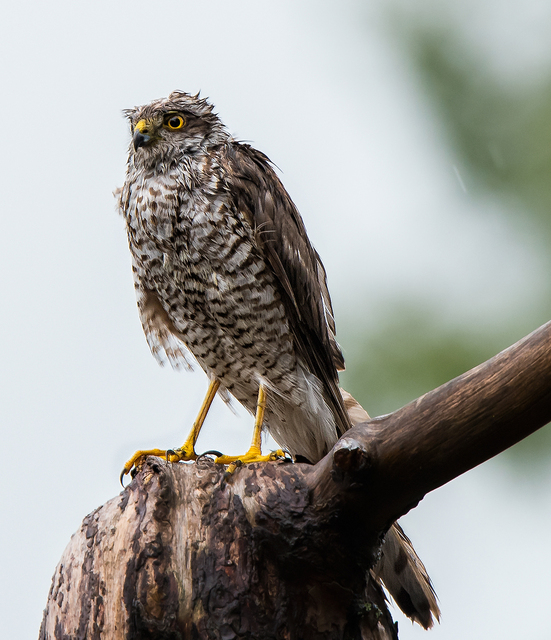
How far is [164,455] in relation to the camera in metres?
3.04

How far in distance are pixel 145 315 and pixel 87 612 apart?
1.48 metres

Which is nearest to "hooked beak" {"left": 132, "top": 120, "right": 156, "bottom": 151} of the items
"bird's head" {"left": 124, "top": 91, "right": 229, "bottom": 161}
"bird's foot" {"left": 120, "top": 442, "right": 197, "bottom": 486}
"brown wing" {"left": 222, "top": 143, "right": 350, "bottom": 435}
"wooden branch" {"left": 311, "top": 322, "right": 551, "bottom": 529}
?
"bird's head" {"left": 124, "top": 91, "right": 229, "bottom": 161}

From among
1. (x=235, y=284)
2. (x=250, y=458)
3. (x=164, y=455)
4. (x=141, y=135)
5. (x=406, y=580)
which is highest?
(x=141, y=135)

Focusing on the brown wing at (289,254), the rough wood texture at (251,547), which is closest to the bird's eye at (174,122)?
the brown wing at (289,254)

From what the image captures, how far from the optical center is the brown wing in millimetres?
3229

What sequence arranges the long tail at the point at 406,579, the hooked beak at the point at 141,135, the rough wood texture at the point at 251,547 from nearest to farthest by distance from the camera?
1. the rough wood texture at the point at 251,547
2. the long tail at the point at 406,579
3. the hooked beak at the point at 141,135

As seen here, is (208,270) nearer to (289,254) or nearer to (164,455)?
(289,254)

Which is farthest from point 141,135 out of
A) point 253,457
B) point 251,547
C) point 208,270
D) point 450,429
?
point 450,429

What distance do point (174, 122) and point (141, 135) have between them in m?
0.19

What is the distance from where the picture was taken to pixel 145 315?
3.53 m

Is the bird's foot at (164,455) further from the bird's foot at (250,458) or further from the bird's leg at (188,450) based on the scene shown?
the bird's foot at (250,458)

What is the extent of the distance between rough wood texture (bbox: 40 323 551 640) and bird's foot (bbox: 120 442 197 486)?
27 cm

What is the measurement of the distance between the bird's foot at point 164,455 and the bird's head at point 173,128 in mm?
1352

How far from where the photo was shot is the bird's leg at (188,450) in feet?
9.62
